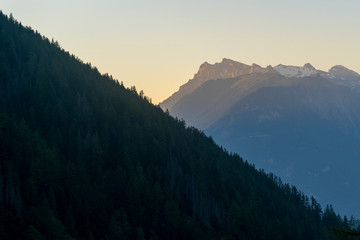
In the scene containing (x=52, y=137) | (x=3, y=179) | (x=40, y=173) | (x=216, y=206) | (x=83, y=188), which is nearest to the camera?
(x=3, y=179)

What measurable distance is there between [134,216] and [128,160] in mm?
39000

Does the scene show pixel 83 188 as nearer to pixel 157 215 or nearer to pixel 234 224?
pixel 157 215

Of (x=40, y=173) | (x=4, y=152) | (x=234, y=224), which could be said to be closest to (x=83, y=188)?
(x=40, y=173)

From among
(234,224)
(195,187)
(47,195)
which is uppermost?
(195,187)

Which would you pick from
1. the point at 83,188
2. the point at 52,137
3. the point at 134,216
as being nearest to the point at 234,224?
the point at 134,216

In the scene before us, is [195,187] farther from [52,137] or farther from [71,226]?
[71,226]

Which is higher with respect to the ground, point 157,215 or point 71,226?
point 157,215

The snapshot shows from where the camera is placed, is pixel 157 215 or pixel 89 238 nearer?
pixel 89 238

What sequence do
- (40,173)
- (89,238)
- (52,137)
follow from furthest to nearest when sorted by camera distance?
(52,137) → (40,173) → (89,238)

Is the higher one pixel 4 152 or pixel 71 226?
pixel 4 152

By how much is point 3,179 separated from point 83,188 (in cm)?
2602

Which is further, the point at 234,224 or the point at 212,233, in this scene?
the point at 234,224

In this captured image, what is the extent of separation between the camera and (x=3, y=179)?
127m

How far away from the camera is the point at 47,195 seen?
431ft
